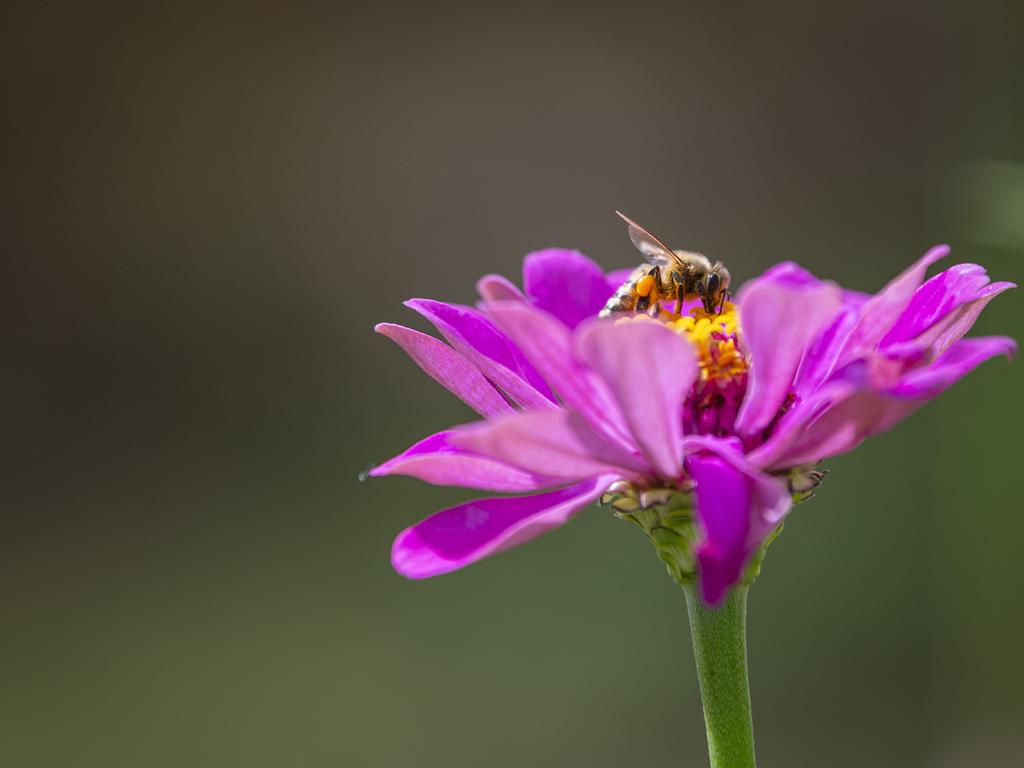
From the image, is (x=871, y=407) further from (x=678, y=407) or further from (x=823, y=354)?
(x=823, y=354)

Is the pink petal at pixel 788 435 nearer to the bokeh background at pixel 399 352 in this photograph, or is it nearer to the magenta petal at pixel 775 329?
the magenta petal at pixel 775 329

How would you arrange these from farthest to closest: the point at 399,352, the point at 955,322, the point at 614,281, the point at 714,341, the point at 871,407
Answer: the point at 399,352, the point at 614,281, the point at 714,341, the point at 955,322, the point at 871,407

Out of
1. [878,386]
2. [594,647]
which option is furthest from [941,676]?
[878,386]

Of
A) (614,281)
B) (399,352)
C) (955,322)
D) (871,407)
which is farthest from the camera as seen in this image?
(399,352)

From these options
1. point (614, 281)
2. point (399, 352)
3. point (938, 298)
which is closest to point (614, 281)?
point (614, 281)

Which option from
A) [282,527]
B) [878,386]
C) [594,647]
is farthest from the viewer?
[282,527]

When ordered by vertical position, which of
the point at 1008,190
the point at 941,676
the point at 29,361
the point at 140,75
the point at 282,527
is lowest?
the point at 941,676

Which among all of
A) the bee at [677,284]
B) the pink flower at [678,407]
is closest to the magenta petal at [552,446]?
the pink flower at [678,407]

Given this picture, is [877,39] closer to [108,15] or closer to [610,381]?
[108,15]

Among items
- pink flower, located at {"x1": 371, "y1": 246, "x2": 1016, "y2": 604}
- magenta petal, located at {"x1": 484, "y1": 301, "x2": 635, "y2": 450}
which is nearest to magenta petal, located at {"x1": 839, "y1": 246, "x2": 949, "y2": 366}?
pink flower, located at {"x1": 371, "y1": 246, "x2": 1016, "y2": 604}
